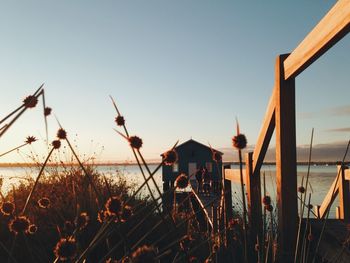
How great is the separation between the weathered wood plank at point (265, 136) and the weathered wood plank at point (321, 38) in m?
0.39

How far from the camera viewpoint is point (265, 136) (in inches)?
141

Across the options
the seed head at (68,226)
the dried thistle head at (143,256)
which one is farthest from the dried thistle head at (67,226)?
the dried thistle head at (143,256)

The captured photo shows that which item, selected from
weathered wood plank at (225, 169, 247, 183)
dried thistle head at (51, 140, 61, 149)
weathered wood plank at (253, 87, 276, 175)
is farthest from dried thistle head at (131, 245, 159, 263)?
weathered wood plank at (225, 169, 247, 183)

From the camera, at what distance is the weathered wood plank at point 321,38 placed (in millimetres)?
2008

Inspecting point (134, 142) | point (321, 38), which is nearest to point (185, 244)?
point (134, 142)

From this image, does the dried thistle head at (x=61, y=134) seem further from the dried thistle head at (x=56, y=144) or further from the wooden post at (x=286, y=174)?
the wooden post at (x=286, y=174)

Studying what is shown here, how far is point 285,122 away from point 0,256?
313 centimetres

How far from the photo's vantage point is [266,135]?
3582 millimetres

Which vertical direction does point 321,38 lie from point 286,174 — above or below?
above

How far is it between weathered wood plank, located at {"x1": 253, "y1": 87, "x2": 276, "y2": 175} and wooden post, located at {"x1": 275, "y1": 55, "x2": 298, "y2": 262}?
256mm

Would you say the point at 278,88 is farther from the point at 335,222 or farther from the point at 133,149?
the point at 133,149

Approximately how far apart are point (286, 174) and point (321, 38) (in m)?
1.06

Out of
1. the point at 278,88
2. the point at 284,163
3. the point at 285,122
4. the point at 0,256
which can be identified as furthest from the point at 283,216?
the point at 0,256

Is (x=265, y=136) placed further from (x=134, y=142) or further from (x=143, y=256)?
(x=143, y=256)
